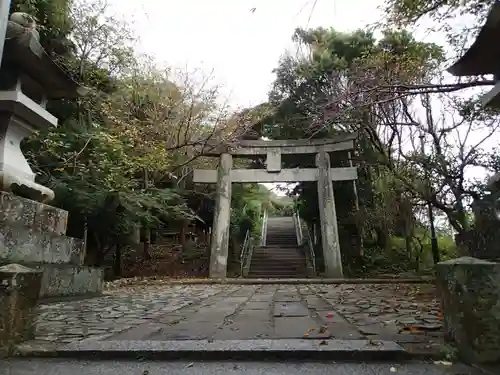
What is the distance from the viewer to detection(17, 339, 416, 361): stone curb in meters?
2.25

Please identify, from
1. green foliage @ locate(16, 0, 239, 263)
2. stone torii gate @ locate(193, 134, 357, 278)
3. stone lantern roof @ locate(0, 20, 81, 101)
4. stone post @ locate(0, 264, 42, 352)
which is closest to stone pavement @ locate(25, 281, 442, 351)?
stone post @ locate(0, 264, 42, 352)

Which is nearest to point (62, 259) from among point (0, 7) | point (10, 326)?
point (10, 326)

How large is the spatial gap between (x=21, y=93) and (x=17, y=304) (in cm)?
340

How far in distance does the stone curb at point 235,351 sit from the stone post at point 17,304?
0.48 ft

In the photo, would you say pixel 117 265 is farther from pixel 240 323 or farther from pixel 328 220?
pixel 240 323

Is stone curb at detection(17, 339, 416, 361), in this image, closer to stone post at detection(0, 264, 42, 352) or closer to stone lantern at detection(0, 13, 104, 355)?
stone post at detection(0, 264, 42, 352)

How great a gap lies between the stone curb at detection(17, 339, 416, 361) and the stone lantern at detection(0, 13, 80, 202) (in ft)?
10.1

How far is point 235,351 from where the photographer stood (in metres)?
2.29

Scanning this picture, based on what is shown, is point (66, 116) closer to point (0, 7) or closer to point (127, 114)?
point (127, 114)

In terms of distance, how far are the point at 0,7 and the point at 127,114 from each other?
8.99 m

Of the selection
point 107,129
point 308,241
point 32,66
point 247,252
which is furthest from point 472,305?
point 247,252

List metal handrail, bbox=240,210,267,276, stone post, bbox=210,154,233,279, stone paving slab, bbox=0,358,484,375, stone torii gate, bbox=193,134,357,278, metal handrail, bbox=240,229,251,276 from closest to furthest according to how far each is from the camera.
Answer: stone paving slab, bbox=0,358,484,375
stone post, bbox=210,154,233,279
stone torii gate, bbox=193,134,357,278
metal handrail, bbox=240,210,267,276
metal handrail, bbox=240,229,251,276

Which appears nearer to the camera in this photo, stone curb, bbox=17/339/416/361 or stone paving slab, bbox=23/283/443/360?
stone curb, bbox=17/339/416/361

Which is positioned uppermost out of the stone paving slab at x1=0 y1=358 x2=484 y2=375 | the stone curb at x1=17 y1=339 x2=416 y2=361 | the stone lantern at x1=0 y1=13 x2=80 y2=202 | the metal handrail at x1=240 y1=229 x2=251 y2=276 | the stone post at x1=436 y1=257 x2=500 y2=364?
the stone lantern at x1=0 y1=13 x2=80 y2=202
